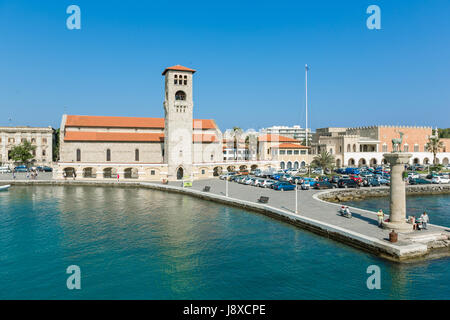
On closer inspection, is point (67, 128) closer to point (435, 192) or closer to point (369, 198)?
point (369, 198)

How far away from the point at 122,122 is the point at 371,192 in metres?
Answer: 59.5

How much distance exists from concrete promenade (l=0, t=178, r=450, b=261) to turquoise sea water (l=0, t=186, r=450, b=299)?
91cm

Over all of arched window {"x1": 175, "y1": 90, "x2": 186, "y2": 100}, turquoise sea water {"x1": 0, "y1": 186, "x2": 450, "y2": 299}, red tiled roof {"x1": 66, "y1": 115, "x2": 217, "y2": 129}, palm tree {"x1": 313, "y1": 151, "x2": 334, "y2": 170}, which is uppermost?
arched window {"x1": 175, "y1": 90, "x2": 186, "y2": 100}

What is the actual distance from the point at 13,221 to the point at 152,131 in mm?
52064

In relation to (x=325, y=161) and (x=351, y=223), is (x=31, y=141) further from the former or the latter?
(x=351, y=223)

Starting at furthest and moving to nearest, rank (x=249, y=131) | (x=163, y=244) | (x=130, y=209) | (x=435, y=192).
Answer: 1. (x=249, y=131)
2. (x=435, y=192)
3. (x=130, y=209)
4. (x=163, y=244)

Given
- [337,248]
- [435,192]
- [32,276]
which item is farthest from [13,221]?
[435,192]

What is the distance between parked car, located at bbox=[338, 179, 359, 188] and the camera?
55.0m

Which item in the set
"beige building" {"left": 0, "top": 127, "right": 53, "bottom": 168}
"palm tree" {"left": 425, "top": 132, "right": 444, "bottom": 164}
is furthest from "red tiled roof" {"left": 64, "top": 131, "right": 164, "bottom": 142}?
"palm tree" {"left": 425, "top": 132, "right": 444, "bottom": 164}

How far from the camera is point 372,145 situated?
10294cm

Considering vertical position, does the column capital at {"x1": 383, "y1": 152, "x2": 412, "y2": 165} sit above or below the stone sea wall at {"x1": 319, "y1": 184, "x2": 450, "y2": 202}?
above

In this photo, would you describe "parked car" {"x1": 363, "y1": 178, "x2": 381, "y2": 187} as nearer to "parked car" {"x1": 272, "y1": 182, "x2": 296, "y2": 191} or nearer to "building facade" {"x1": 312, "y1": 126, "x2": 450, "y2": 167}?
"parked car" {"x1": 272, "y1": 182, "x2": 296, "y2": 191}

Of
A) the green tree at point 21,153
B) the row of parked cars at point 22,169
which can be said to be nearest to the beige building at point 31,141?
the green tree at point 21,153

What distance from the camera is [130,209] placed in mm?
40812
